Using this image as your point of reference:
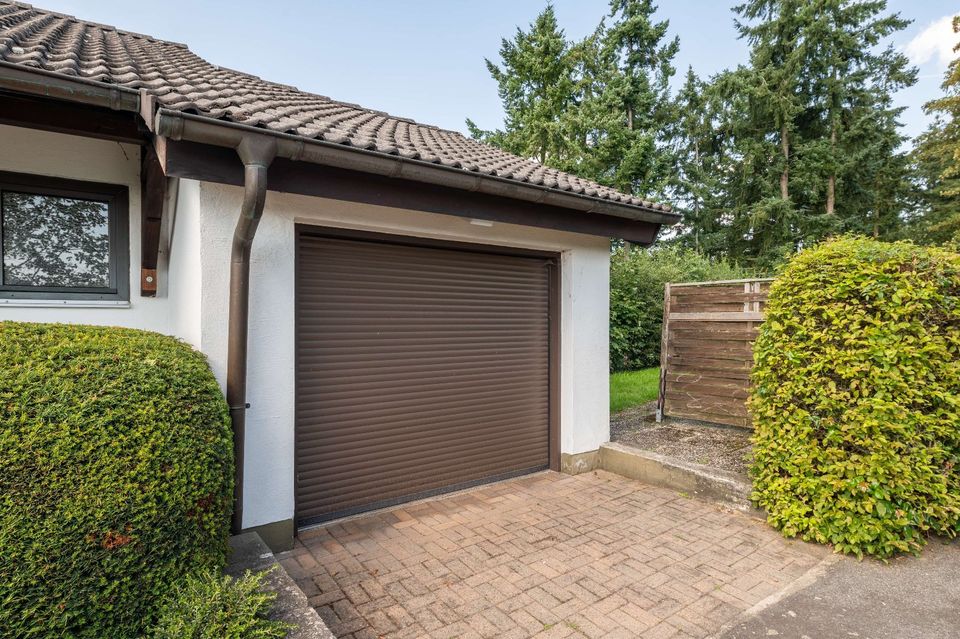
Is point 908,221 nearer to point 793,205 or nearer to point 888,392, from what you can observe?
point 793,205

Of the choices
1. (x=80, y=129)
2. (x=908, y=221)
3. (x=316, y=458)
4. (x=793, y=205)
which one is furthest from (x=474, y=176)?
(x=908, y=221)

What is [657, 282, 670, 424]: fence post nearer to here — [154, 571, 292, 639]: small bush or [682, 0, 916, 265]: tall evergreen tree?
[154, 571, 292, 639]: small bush

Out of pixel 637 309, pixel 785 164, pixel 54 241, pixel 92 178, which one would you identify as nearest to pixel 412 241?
pixel 92 178

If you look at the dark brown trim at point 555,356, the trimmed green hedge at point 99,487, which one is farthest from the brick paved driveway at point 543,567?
the trimmed green hedge at point 99,487

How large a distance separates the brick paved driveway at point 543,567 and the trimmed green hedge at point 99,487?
1082 millimetres

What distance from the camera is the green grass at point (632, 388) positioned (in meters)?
8.68

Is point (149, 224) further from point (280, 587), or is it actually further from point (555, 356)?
point (555, 356)

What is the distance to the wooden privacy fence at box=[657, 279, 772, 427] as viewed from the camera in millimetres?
6078

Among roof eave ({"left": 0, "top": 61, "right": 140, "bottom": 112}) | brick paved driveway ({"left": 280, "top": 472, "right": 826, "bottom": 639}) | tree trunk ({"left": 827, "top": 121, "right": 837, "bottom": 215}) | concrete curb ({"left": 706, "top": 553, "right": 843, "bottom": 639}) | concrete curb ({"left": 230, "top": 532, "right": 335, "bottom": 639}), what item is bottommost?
brick paved driveway ({"left": 280, "top": 472, "right": 826, "bottom": 639})

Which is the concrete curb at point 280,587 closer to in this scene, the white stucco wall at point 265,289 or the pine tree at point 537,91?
the white stucco wall at point 265,289

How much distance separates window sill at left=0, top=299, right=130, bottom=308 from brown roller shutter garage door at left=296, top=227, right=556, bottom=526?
2.78 m

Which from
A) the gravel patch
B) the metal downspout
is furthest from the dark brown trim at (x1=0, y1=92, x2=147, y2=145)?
the gravel patch

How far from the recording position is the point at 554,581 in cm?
326

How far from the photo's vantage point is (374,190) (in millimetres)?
3852
